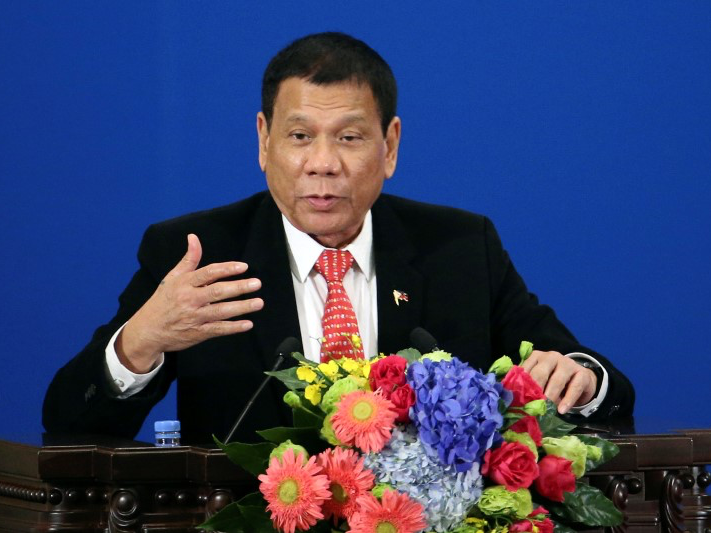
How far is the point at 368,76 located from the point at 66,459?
1.08 m

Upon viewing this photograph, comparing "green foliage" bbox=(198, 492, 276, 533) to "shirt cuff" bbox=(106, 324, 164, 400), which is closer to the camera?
"green foliage" bbox=(198, 492, 276, 533)

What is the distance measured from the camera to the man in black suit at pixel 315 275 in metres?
2.10

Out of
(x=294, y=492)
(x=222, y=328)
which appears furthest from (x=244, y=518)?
(x=222, y=328)

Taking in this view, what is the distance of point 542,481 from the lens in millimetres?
1366

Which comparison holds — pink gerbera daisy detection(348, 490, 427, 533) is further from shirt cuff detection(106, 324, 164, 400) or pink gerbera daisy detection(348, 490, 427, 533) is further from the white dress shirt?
the white dress shirt

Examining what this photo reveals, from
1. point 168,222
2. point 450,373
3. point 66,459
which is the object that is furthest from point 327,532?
point 168,222

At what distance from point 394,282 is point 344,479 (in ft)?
3.63

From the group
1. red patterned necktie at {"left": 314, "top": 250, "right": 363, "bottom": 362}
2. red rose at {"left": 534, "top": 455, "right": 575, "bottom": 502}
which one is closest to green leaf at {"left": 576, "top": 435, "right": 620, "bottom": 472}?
red rose at {"left": 534, "top": 455, "right": 575, "bottom": 502}

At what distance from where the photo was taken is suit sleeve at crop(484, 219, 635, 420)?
7.76 ft

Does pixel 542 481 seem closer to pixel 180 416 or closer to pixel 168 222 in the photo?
pixel 180 416

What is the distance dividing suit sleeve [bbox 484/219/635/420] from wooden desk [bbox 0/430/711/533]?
552 mm

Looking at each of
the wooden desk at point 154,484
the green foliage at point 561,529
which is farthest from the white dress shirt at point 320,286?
the green foliage at point 561,529

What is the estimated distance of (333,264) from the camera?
236 cm

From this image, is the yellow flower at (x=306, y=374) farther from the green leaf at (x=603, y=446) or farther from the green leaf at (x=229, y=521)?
the green leaf at (x=603, y=446)
